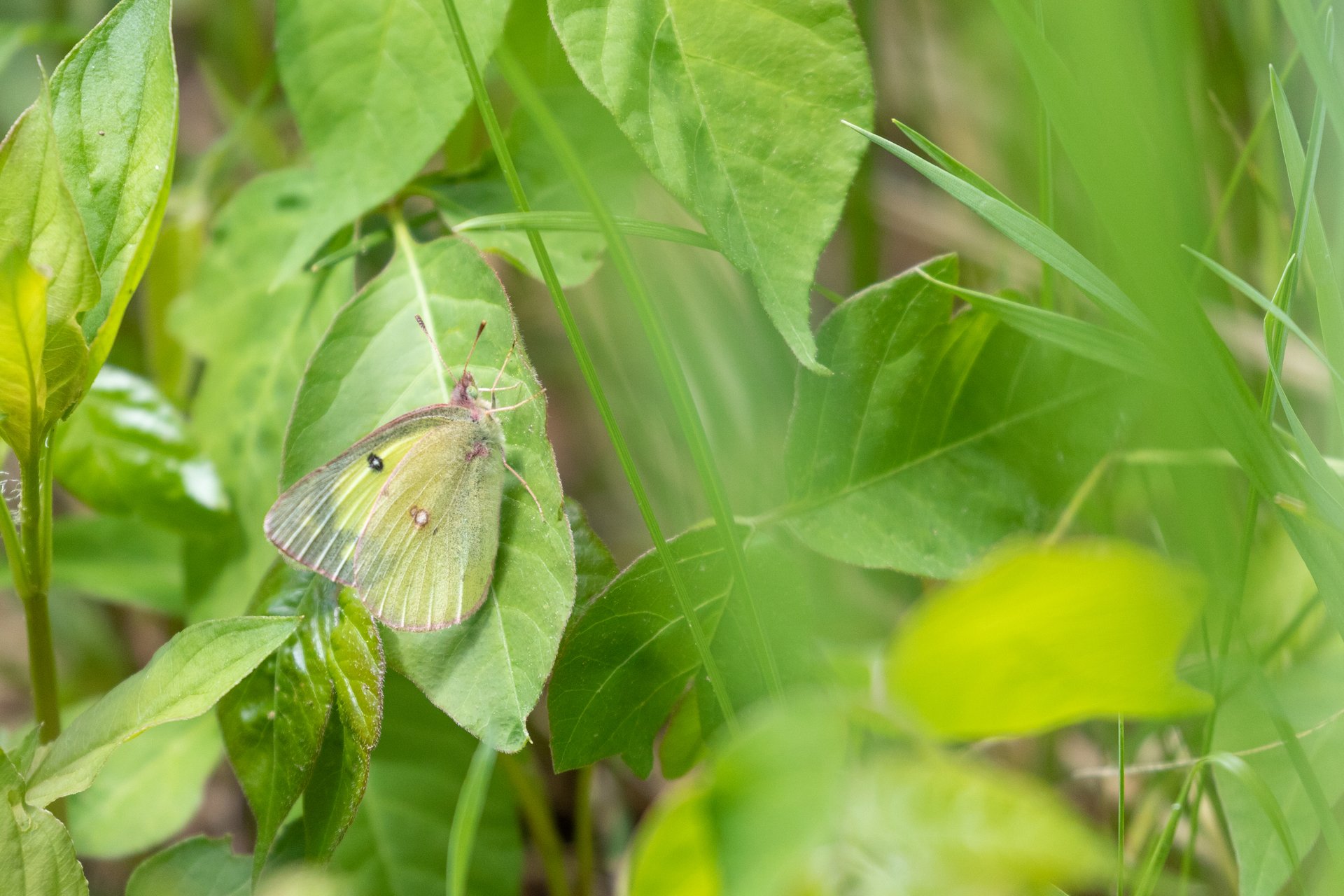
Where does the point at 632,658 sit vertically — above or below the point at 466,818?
below

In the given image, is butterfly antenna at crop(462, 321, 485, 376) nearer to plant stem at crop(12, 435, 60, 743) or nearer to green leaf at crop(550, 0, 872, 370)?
green leaf at crop(550, 0, 872, 370)

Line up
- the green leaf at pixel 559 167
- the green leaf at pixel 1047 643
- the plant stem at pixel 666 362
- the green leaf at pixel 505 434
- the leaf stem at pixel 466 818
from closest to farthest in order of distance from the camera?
the green leaf at pixel 1047 643 < the leaf stem at pixel 466 818 < the plant stem at pixel 666 362 < the green leaf at pixel 505 434 < the green leaf at pixel 559 167

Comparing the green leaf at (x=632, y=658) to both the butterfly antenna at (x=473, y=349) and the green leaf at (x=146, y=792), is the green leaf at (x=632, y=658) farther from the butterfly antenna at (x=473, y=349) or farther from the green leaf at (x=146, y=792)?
the green leaf at (x=146, y=792)

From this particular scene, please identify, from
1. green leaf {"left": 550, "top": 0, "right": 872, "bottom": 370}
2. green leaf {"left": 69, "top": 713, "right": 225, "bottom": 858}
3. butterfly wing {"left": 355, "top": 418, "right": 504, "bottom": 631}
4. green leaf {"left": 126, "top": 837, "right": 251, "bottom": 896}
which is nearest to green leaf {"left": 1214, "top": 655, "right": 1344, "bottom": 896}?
green leaf {"left": 550, "top": 0, "right": 872, "bottom": 370}

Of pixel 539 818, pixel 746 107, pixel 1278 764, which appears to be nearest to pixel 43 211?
pixel 746 107

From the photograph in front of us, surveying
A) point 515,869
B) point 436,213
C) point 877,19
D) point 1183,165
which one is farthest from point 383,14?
point 877,19

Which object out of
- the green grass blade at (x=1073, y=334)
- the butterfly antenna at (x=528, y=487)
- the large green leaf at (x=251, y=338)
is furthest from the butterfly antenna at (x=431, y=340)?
the green grass blade at (x=1073, y=334)

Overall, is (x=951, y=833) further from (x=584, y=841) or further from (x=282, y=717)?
(x=584, y=841)
